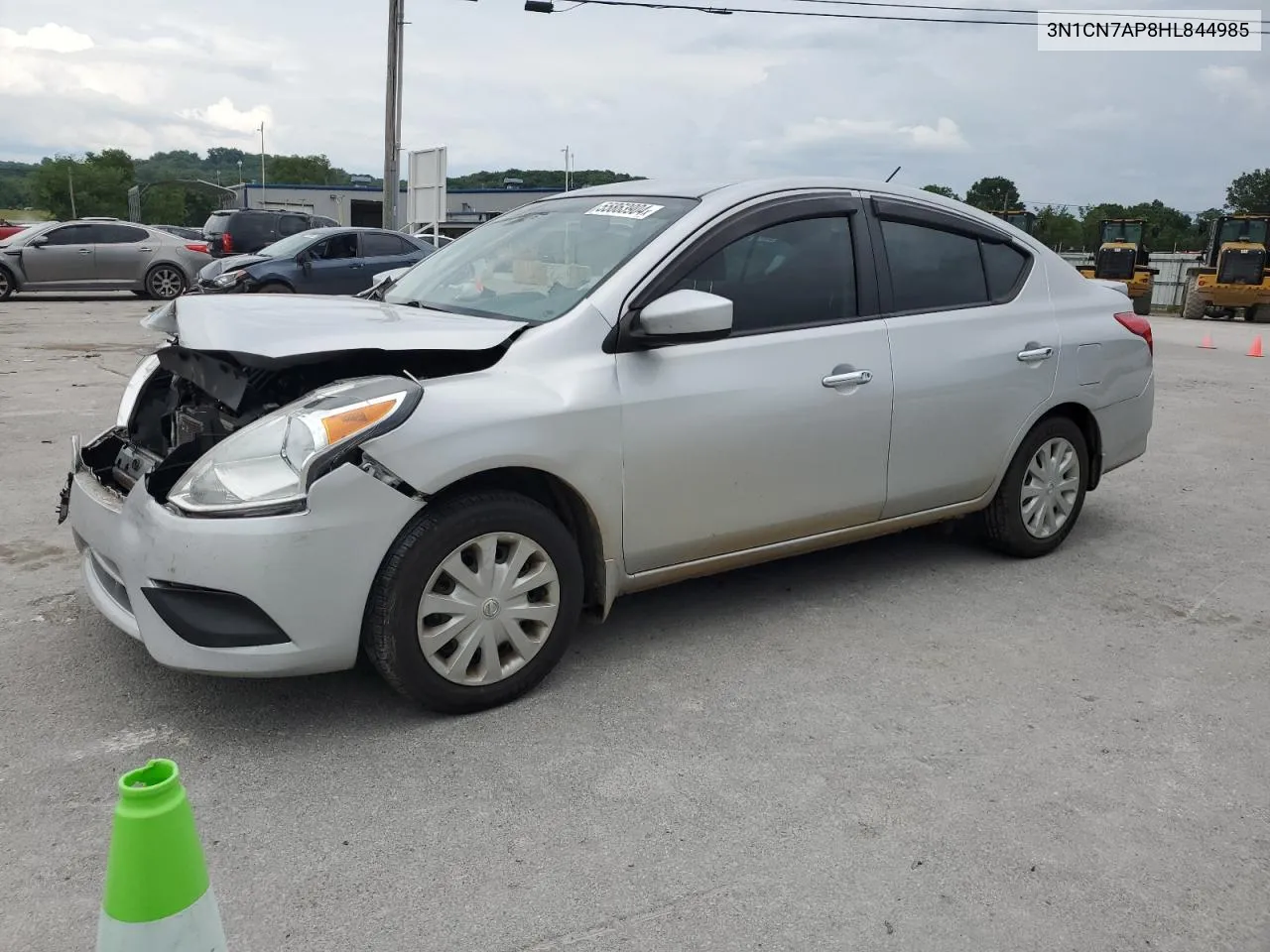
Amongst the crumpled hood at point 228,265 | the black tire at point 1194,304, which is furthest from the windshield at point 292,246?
the black tire at point 1194,304

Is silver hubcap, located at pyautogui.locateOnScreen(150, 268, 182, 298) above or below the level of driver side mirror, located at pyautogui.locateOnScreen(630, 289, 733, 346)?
below

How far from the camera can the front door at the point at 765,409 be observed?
3.67 meters

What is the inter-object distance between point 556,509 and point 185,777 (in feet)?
4.51

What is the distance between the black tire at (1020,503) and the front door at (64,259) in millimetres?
19107

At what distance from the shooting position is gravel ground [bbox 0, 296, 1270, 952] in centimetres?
246

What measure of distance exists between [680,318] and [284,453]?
130 centimetres

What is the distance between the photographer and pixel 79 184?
10388cm

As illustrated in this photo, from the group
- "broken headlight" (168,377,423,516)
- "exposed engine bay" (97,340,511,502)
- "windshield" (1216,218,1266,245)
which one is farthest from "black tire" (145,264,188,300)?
"windshield" (1216,218,1266,245)

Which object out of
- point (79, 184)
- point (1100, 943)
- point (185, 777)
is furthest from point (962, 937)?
point (79, 184)

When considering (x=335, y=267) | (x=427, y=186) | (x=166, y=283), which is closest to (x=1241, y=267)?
(x=427, y=186)

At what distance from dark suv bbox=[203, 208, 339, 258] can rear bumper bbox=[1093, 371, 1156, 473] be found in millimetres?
18579

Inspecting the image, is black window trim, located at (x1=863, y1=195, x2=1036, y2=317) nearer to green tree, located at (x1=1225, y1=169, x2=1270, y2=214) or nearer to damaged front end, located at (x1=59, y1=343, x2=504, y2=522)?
damaged front end, located at (x1=59, y1=343, x2=504, y2=522)

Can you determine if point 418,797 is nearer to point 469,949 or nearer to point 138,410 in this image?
point 469,949

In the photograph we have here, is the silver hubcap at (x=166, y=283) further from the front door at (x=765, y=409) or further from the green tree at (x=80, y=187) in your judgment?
the green tree at (x=80, y=187)
